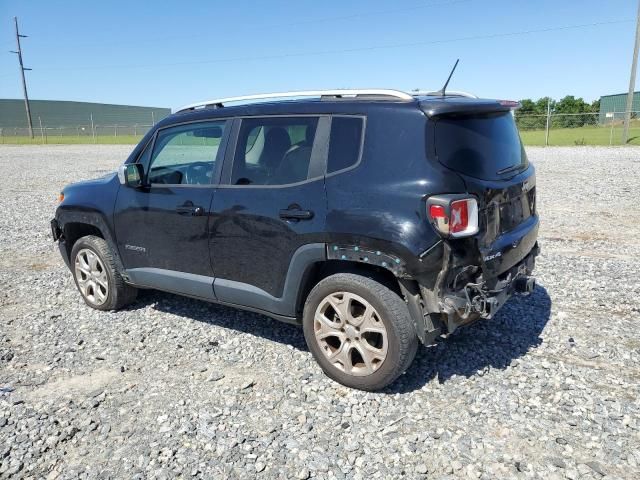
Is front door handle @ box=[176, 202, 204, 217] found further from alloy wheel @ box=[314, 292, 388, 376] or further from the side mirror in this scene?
alloy wheel @ box=[314, 292, 388, 376]

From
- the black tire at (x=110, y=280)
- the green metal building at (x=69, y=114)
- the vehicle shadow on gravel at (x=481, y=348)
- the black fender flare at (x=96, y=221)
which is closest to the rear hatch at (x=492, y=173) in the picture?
the vehicle shadow on gravel at (x=481, y=348)

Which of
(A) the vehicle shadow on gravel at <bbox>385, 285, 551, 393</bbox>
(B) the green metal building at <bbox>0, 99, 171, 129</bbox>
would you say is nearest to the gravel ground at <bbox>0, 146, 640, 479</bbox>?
(A) the vehicle shadow on gravel at <bbox>385, 285, 551, 393</bbox>

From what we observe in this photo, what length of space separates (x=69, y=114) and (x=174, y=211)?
8933 cm

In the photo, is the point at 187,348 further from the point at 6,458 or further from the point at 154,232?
the point at 6,458

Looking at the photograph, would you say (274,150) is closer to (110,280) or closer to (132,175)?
(132,175)

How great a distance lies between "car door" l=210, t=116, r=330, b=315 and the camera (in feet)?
11.6

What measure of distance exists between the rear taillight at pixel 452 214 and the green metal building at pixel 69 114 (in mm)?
68383

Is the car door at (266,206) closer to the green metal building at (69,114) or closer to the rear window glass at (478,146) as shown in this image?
the rear window glass at (478,146)

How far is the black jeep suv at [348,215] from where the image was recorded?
3154mm

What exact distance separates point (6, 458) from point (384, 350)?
2.30m

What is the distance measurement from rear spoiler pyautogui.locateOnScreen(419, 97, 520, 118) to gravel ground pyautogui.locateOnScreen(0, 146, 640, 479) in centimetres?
184

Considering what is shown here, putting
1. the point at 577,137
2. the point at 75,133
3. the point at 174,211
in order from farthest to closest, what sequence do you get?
the point at 75,133 → the point at 577,137 → the point at 174,211

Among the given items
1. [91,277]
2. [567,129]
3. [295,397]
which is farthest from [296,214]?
[567,129]

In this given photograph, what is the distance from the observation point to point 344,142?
3.46 meters
